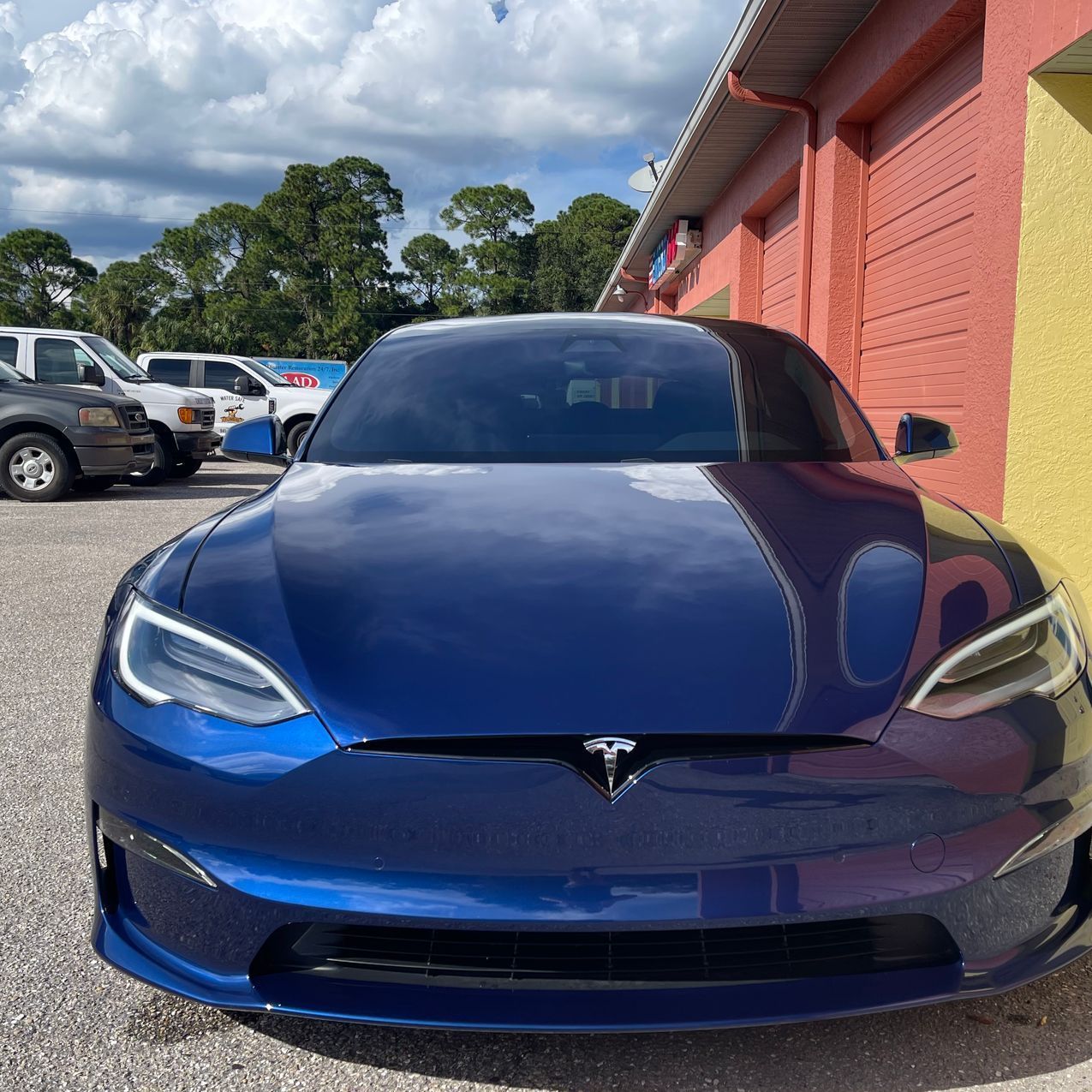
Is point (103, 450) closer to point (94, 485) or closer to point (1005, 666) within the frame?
point (94, 485)

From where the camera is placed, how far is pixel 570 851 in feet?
4.95

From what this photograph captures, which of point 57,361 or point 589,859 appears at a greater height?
point 57,361

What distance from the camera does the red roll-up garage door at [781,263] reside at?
9.67 metres

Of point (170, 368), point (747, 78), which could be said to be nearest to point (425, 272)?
point (170, 368)

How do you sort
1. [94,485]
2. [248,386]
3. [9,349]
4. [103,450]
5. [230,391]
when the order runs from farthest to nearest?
[230,391]
[248,386]
[94,485]
[9,349]
[103,450]

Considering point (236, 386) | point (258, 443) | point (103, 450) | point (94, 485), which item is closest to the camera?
point (258, 443)

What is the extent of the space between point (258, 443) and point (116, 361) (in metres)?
11.0

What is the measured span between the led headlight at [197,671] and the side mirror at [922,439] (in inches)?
77.2

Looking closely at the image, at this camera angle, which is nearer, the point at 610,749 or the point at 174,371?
the point at 610,749

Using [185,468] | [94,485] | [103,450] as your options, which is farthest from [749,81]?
[185,468]

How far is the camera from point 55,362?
12.1 metres

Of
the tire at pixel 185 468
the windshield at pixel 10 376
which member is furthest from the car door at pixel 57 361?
the tire at pixel 185 468

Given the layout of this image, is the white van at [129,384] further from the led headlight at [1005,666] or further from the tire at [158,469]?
the led headlight at [1005,666]

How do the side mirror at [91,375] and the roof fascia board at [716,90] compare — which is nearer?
the roof fascia board at [716,90]
